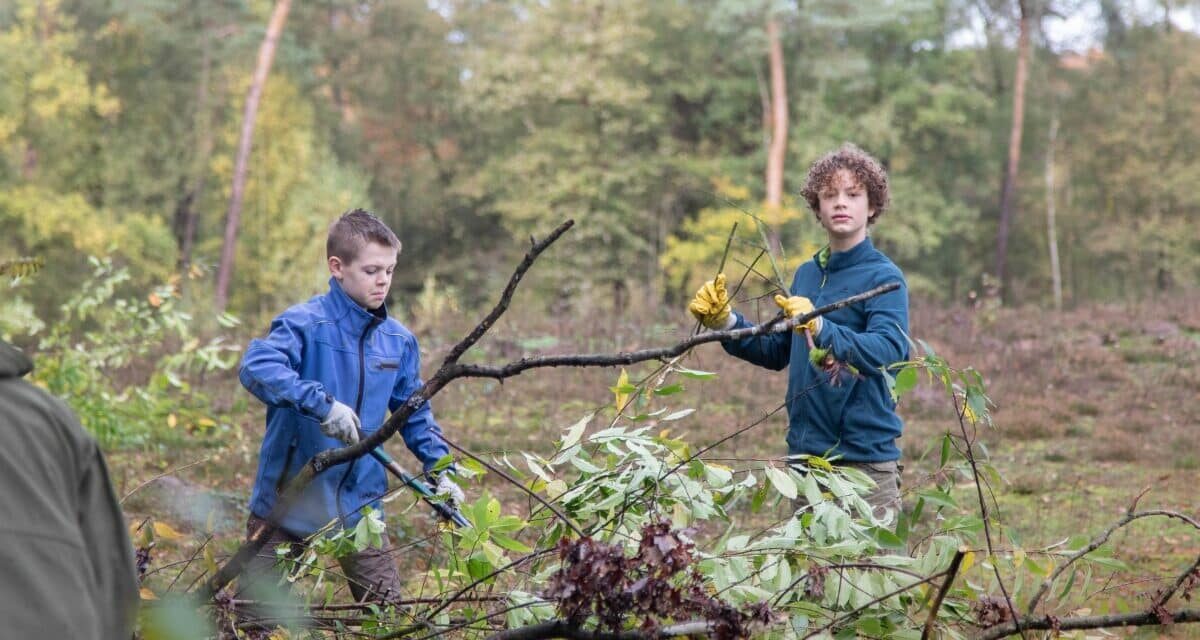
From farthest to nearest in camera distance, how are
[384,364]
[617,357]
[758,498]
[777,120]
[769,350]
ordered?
[777,120] → [769,350] → [384,364] → [758,498] → [617,357]

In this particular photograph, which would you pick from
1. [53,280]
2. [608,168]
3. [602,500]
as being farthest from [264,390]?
[608,168]

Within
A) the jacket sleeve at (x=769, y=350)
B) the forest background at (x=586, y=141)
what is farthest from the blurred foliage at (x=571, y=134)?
the jacket sleeve at (x=769, y=350)

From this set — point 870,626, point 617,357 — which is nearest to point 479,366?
point 617,357

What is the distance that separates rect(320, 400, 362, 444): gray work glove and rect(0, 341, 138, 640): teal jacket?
1.66 meters

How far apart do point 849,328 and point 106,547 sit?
249 centimetres

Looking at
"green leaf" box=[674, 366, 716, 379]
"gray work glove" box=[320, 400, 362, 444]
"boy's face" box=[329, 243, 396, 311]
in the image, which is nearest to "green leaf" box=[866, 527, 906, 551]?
"green leaf" box=[674, 366, 716, 379]

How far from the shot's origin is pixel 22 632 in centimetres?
140

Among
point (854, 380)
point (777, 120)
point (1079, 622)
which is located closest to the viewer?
point (1079, 622)

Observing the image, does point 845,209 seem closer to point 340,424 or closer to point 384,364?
point 384,364

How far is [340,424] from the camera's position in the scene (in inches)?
128

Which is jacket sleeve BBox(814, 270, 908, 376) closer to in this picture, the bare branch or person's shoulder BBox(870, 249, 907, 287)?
person's shoulder BBox(870, 249, 907, 287)

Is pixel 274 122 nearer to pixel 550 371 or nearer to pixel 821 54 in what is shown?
pixel 821 54

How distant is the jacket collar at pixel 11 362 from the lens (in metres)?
1.45

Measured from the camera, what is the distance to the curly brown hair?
12.4 ft
